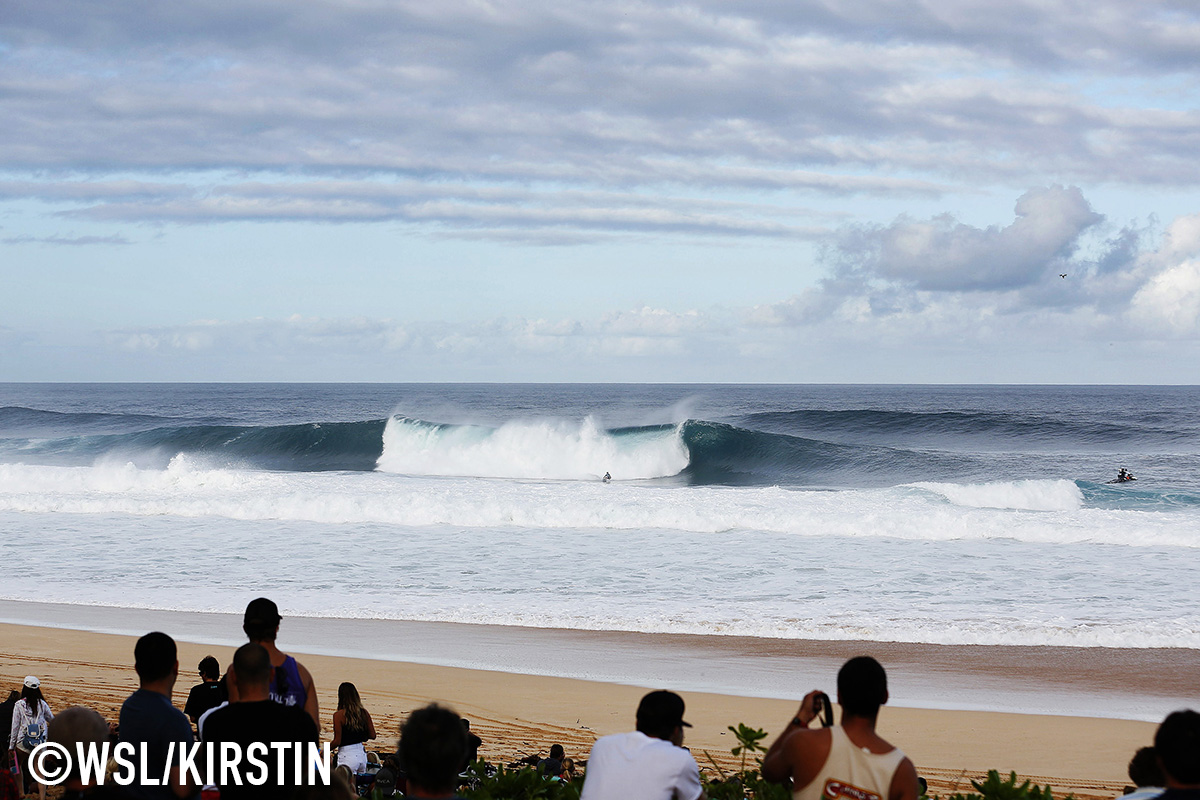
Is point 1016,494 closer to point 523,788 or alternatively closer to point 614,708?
point 614,708

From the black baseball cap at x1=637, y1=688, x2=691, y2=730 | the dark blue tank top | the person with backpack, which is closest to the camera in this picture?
the black baseball cap at x1=637, y1=688, x2=691, y2=730

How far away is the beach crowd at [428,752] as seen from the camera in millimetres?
2619

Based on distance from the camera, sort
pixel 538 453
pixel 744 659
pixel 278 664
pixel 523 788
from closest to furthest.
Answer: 1. pixel 278 664
2. pixel 523 788
3. pixel 744 659
4. pixel 538 453

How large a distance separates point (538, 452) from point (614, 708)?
2789 cm

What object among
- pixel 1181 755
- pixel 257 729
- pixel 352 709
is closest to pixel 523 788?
pixel 257 729

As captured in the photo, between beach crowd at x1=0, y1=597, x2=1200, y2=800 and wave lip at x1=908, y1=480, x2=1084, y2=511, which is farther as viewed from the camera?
wave lip at x1=908, y1=480, x2=1084, y2=511

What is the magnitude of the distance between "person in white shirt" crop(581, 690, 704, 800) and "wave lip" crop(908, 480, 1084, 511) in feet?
76.5

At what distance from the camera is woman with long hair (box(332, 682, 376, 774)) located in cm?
588

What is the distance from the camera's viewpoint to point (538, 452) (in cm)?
3606

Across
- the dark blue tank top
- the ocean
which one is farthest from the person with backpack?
the ocean

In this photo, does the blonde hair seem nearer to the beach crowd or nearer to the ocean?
the beach crowd

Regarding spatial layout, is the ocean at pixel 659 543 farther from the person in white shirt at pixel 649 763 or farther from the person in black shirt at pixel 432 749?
the person in black shirt at pixel 432 749

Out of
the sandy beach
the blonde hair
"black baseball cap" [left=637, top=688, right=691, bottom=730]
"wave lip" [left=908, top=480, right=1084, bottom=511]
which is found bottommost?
the sandy beach

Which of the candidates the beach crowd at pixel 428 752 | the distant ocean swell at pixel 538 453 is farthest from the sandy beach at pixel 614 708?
the distant ocean swell at pixel 538 453
